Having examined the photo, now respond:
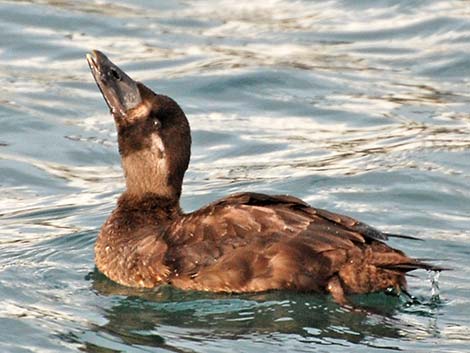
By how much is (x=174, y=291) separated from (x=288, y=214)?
0.82 m

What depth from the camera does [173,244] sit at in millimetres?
8008

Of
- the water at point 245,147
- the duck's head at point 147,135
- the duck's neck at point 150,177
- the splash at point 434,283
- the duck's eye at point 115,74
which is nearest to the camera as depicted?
the water at point 245,147

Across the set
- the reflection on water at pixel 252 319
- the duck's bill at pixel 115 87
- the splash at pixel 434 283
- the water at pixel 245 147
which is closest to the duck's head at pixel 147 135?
the duck's bill at pixel 115 87

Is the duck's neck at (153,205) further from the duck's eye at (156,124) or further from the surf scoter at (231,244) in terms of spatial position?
the duck's eye at (156,124)

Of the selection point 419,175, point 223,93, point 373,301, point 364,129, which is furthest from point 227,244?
point 223,93

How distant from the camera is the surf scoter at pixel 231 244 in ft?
24.9

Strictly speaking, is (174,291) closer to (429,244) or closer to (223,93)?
(429,244)

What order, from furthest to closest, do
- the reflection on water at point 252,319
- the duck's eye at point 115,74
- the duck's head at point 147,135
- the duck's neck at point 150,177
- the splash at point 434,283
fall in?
the duck's eye at point 115,74 → the duck's neck at point 150,177 → the duck's head at point 147,135 → the splash at point 434,283 → the reflection on water at point 252,319

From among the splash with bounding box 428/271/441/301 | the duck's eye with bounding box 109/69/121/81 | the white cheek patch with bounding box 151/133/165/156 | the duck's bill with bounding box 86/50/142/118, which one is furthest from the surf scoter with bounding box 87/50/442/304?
the splash with bounding box 428/271/441/301

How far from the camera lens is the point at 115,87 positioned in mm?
8875

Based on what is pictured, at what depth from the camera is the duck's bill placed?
28.9 feet

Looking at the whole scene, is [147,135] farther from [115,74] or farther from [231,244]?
[231,244]

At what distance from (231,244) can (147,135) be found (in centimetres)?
125

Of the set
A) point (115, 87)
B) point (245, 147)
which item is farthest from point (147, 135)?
point (245, 147)
